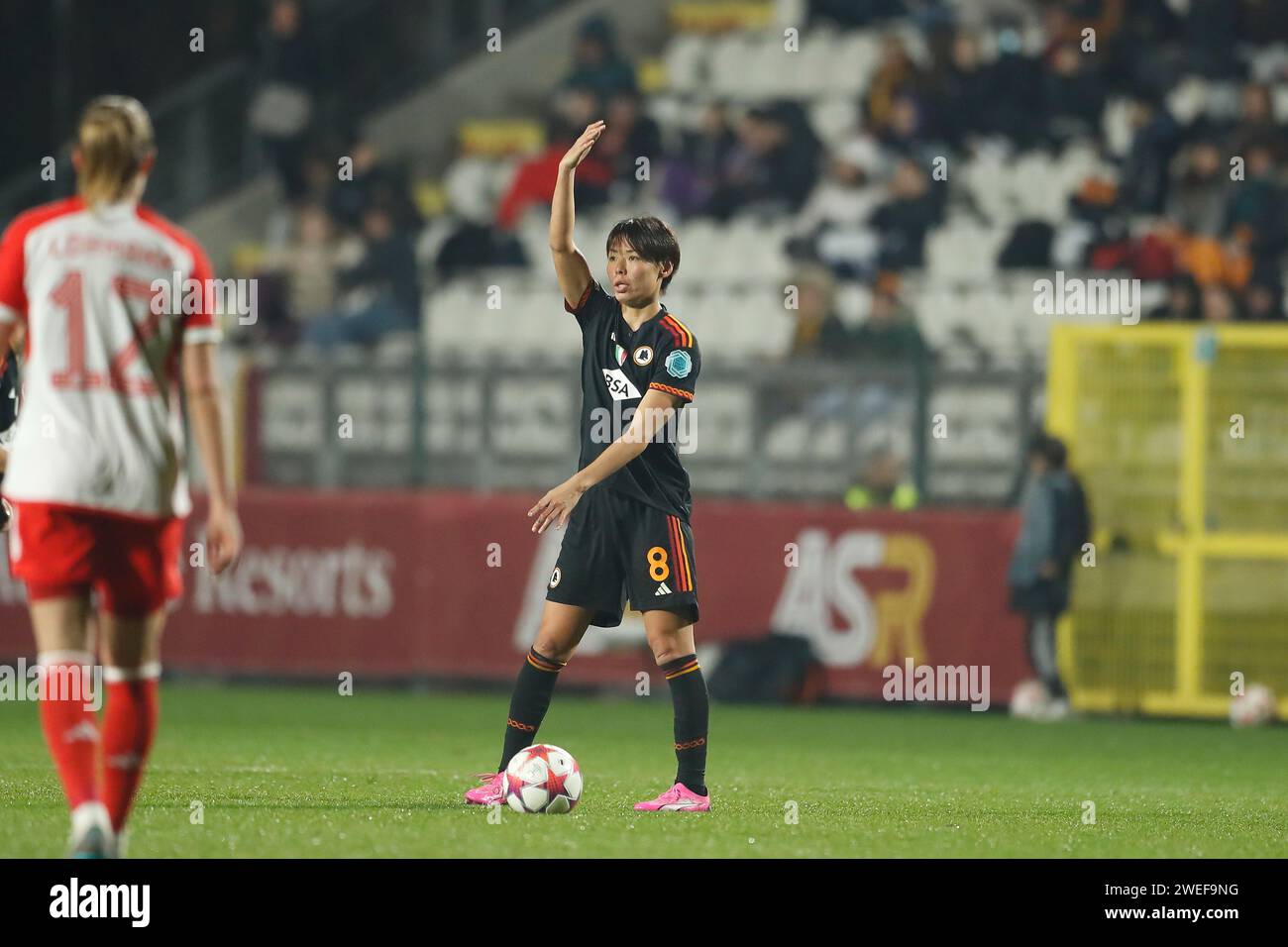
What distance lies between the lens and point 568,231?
311 inches

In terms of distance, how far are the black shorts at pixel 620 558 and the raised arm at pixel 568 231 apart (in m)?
0.72

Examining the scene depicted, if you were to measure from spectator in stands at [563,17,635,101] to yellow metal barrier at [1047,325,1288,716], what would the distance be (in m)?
6.46

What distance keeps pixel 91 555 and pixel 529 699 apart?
2.55 meters

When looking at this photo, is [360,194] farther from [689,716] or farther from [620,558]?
[689,716]

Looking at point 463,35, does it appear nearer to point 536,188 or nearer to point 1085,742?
point 536,188

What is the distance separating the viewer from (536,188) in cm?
1908

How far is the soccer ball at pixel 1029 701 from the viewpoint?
14172 millimetres

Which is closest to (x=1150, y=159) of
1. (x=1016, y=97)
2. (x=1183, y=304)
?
(x=1016, y=97)

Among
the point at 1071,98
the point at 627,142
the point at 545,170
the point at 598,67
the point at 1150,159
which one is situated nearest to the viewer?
the point at 1150,159

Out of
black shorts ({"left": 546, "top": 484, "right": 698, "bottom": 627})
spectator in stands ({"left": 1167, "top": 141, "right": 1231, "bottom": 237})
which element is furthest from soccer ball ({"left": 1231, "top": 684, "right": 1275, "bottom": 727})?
black shorts ({"left": 546, "top": 484, "right": 698, "bottom": 627})

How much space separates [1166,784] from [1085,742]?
237cm

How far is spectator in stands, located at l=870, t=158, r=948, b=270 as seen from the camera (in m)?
17.3

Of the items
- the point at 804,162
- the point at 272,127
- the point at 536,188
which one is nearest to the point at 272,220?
the point at 272,127

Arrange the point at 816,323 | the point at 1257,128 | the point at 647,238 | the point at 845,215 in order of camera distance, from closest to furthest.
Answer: the point at 647,238
the point at 816,323
the point at 1257,128
the point at 845,215
